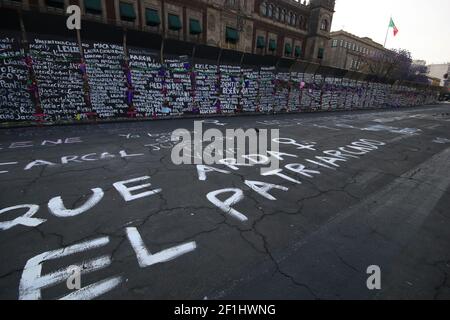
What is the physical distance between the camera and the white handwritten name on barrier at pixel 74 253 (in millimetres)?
1982

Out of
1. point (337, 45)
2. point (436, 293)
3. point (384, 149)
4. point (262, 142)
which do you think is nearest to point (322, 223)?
point (436, 293)

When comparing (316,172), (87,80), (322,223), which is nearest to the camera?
(322,223)

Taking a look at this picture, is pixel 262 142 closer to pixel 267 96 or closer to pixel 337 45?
pixel 267 96

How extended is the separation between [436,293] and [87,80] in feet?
37.9

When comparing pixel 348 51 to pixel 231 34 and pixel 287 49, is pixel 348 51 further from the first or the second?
pixel 231 34

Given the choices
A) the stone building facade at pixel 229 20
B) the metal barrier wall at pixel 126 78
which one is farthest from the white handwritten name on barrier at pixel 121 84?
the stone building facade at pixel 229 20

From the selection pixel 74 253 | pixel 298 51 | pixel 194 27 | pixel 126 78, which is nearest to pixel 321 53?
pixel 298 51

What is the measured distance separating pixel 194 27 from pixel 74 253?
24.7 m

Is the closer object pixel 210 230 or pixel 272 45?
pixel 210 230

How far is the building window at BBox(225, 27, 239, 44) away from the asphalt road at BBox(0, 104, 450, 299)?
941 inches

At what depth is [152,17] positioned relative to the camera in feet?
66.1

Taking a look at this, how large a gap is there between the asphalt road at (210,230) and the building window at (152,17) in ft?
61.9

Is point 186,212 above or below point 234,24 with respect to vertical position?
below
